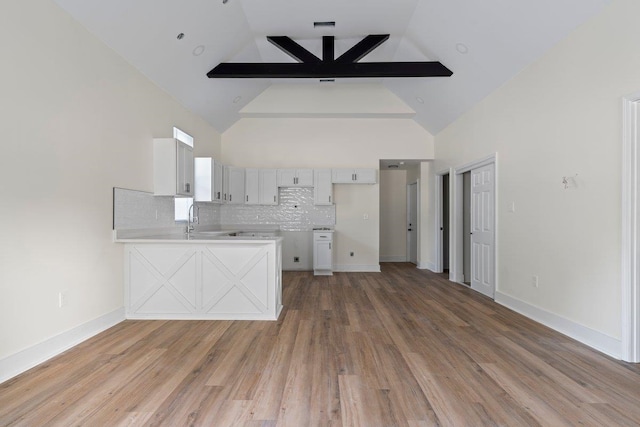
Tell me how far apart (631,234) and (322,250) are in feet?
15.1

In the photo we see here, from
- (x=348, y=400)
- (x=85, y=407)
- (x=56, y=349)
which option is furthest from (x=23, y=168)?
(x=348, y=400)

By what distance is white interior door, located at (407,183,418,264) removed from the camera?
8.33 metres

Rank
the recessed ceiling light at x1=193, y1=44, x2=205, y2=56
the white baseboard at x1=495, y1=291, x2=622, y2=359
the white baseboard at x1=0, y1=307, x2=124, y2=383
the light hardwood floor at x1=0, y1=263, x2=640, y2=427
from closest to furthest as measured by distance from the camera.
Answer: the light hardwood floor at x1=0, y1=263, x2=640, y2=427, the white baseboard at x1=0, y1=307, x2=124, y2=383, the white baseboard at x1=495, y1=291, x2=622, y2=359, the recessed ceiling light at x1=193, y1=44, x2=205, y2=56

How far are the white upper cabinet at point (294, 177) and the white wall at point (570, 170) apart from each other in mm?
3498

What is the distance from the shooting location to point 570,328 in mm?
3104

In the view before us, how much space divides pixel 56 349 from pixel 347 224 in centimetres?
524

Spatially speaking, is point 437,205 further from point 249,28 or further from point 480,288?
point 249,28

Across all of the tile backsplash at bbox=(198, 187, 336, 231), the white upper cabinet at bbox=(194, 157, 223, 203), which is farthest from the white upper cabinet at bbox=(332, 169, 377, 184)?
the white upper cabinet at bbox=(194, 157, 223, 203)

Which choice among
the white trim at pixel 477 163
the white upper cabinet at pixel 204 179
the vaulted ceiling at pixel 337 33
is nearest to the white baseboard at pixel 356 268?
the white trim at pixel 477 163

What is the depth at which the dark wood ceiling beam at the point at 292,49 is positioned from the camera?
4.80 metres

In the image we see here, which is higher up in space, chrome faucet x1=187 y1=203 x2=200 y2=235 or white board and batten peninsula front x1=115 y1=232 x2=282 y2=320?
chrome faucet x1=187 y1=203 x2=200 y2=235

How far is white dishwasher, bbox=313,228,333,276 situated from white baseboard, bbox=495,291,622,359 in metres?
3.18

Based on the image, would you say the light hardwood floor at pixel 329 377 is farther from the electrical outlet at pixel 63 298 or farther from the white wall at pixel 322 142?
the white wall at pixel 322 142

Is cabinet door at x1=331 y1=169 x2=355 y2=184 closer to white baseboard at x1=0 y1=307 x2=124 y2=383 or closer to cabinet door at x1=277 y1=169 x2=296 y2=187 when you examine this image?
cabinet door at x1=277 y1=169 x2=296 y2=187
